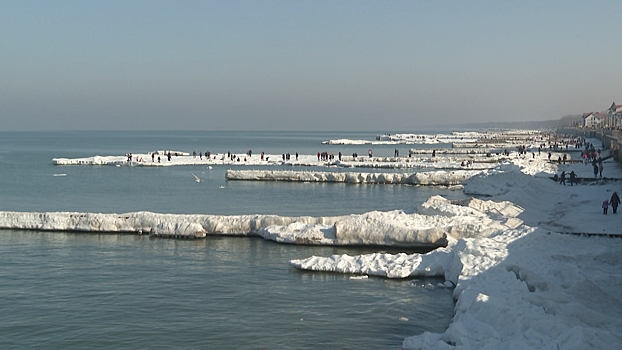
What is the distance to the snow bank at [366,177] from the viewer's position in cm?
4853

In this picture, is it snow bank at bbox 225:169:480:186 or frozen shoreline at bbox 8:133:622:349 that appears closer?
frozen shoreline at bbox 8:133:622:349

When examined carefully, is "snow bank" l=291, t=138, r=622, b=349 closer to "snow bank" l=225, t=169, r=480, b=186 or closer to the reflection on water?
the reflection on water

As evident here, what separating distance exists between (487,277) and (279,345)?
6246 mm

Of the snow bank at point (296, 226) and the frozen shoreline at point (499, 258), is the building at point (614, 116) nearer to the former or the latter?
the frozen shoreline at point (499, 258)

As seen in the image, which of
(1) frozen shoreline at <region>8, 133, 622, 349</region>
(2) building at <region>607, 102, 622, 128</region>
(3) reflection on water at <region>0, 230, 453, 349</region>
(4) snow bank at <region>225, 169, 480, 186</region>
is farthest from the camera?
(2) building at <region>607, 102, 622, 128</region>

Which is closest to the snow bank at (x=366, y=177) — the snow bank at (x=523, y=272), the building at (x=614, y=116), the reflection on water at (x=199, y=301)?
the snow bank at (x=523, y=272)

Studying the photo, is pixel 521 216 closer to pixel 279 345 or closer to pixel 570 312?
pixel 570 312

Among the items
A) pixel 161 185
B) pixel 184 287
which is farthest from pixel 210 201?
pixel 184 287

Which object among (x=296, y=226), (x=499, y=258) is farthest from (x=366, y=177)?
(x=499, y=258)

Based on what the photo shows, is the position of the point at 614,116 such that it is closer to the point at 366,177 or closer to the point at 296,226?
the point at 366,177

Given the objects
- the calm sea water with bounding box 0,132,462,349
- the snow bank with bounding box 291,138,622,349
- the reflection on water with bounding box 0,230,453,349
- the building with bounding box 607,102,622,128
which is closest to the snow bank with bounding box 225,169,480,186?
the snow bank with bounding box 291,138,622,349

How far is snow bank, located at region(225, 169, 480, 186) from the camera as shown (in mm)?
48531

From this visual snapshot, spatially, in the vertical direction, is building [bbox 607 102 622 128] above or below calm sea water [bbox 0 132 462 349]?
above

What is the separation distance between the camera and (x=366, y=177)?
50188 mm
